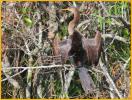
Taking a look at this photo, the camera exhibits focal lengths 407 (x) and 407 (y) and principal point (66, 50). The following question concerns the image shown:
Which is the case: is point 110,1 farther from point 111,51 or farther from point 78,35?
→ point 78,35

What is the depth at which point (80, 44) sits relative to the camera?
2311mm

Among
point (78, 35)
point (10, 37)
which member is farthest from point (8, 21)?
point (78, 35)

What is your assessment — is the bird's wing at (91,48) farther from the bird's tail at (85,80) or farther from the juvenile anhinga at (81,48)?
the bird's tail at (85,80)

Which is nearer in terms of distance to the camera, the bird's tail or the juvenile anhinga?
the juvenile anhinga

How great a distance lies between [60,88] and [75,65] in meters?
0.54

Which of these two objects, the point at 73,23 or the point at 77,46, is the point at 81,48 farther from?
the point at 73,23

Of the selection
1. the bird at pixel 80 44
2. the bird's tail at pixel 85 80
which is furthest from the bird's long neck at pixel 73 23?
the bird's tail at pixel 85 80

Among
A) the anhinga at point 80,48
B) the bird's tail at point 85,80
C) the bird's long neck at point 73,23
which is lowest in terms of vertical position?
the bird's tail at point 85,80

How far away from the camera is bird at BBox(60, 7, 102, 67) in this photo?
2.27 m

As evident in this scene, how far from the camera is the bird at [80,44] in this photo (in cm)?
227

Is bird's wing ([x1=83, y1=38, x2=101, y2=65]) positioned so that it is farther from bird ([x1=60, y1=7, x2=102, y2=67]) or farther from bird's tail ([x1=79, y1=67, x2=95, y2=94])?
bird's tail ([x1=79, y1=67, x2=95, y2=94])

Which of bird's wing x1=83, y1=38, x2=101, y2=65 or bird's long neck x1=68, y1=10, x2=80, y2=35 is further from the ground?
bird's long neck x1=68, y1=10, x2=80, y2=35

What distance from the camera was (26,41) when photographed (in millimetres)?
2918

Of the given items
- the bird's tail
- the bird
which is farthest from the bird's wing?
the bird's tail
